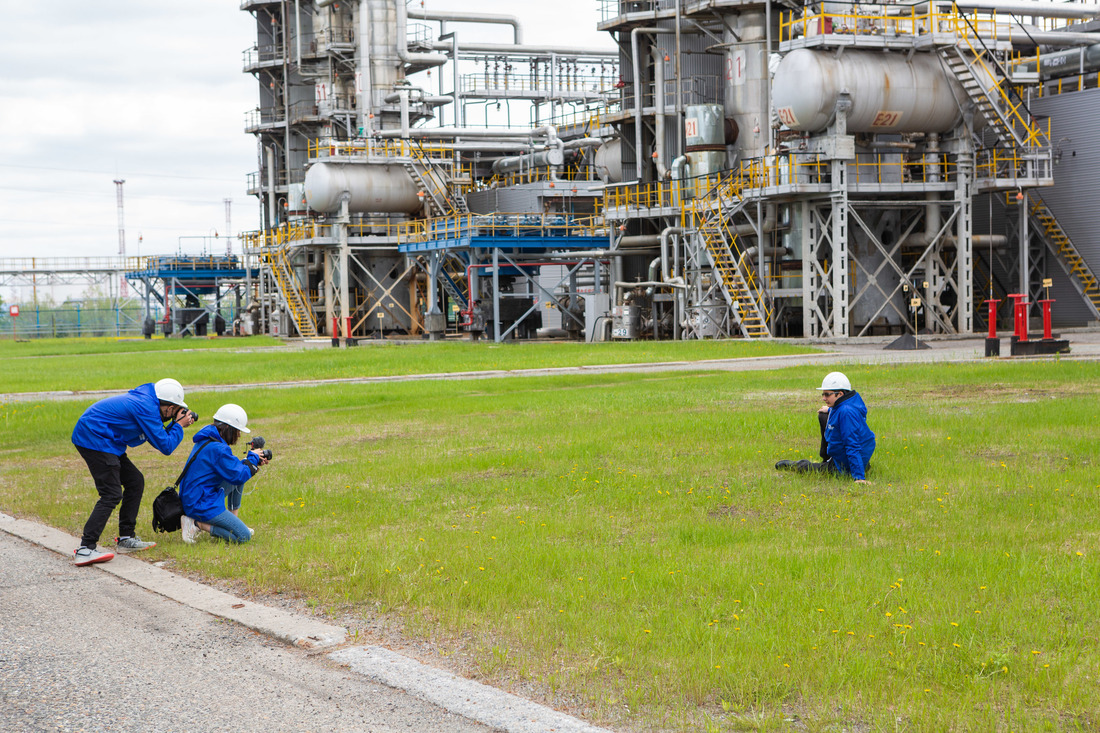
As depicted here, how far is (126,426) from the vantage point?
32.8ft

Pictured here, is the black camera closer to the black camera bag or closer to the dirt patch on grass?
the black camera bag

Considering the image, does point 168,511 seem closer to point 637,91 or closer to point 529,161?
point 637,91

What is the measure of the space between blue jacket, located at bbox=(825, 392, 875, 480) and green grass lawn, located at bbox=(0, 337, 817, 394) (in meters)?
19.9

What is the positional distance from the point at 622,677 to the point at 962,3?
43515 mm

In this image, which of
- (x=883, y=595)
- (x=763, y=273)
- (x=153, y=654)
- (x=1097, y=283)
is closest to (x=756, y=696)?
(x=883, y=595)

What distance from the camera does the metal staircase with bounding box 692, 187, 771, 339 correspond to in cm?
3838

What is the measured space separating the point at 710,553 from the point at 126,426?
5.07m

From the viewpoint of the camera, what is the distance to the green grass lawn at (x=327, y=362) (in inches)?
1205

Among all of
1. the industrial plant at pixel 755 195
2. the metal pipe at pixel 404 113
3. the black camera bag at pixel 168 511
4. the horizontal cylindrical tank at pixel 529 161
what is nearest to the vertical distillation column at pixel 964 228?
the industrial plant at pixel 755 195

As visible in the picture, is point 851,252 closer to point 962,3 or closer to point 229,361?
point 962,3

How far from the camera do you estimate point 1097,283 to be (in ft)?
133

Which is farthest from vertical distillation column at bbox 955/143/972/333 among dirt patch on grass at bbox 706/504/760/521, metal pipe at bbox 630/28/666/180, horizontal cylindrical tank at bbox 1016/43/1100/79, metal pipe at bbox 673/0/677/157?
dirt patch on grass at bbox 706/504/760/521

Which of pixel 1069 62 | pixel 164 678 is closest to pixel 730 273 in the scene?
pixel 1069 62

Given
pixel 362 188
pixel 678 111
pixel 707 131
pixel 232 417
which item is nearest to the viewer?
pixel 232 417
